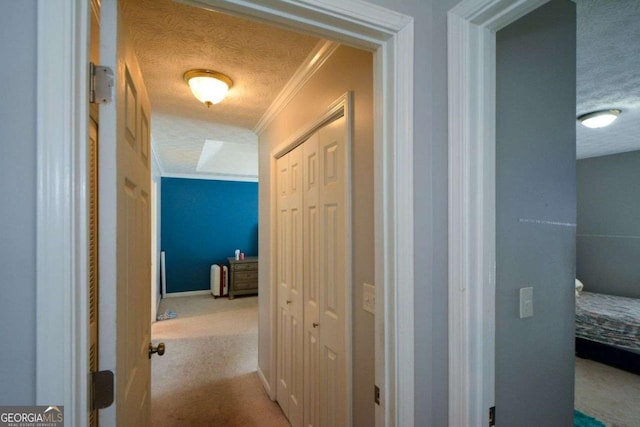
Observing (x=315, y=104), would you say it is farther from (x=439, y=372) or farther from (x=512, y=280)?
(x=439, y=372)

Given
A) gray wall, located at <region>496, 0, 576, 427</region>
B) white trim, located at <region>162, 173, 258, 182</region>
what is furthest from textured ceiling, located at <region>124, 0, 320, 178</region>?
white trim, located at <region>162, 173, 258, 182</region>

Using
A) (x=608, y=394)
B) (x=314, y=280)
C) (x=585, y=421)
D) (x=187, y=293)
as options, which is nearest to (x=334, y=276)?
(x=314, y=280)

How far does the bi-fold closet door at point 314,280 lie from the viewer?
4.78 ft

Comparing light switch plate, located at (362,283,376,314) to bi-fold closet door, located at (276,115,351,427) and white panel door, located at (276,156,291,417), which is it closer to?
bi-fold closet door, located at (276,115,351,427)

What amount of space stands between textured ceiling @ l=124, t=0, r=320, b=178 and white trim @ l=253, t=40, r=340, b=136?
1.2 inches

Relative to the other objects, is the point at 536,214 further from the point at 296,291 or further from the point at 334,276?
the point at 296,291

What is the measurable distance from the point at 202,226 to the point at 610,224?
22.7ft

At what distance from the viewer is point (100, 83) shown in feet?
2.19

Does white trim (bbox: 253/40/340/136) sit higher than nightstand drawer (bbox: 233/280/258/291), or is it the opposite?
white trim (bbox: 253/40/340/136)

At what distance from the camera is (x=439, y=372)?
909 mm

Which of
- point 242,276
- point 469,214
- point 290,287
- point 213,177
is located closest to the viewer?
point 469,214

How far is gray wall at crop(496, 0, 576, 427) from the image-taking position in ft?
3.48

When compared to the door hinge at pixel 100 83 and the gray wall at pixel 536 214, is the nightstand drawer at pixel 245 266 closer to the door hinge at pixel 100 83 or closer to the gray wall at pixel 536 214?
the gray wall at pixel 536 214

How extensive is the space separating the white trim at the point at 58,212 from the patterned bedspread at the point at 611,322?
4379mm
